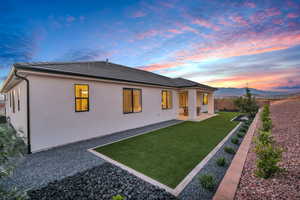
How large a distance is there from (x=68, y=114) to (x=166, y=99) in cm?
782

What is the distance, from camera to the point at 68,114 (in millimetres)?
5703

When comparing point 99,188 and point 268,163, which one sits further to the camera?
point 99,188

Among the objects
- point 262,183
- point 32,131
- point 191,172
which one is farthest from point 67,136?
point 262,183

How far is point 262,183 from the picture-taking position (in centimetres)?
246

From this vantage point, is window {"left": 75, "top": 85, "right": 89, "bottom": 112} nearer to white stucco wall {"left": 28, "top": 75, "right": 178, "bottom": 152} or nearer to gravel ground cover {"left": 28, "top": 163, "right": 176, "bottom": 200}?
white stucco wall {"left": 28, "top": 75, "right": 178, "bottom": 152}

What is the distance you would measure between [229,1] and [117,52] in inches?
381

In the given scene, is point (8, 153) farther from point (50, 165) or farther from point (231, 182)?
point (231, 182)

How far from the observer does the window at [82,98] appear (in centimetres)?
609

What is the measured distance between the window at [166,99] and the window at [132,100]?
8.82 ft

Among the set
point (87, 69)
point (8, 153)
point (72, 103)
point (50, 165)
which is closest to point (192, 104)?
point (87, 69)

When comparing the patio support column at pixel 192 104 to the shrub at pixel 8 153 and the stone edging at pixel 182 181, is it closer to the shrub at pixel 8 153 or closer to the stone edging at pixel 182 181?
the stone edging at pixel 182 181

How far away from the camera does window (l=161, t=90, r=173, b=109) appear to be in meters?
11.1

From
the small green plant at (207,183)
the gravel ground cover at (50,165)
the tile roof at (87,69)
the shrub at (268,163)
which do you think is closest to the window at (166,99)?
the tile roof at (87,69)

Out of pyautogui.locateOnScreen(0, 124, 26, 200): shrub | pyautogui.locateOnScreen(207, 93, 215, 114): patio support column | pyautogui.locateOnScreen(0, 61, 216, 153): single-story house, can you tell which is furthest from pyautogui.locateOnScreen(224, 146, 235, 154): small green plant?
pyautogui.locateOnScreen(207, 93, 215, 114): patio support column
